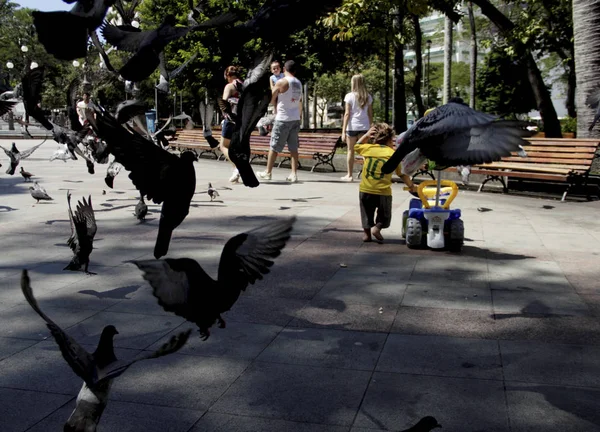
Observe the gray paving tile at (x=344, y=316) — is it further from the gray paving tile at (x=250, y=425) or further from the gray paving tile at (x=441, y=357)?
the gray paving tile at (x=250, y=425)

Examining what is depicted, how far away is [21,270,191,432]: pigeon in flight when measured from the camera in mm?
2301

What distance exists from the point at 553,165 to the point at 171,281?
Result: 417 inches

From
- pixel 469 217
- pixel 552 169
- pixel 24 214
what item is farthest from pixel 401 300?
pixel 552 169

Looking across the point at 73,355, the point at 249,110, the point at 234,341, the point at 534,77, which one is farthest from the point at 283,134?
the point at 249,110

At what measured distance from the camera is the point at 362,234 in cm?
797

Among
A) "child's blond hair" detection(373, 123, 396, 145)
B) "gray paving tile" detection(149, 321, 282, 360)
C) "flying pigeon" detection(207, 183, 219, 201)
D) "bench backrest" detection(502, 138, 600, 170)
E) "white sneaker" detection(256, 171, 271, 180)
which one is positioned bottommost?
"gray paving tile" detection(149, 321, 282, 360)

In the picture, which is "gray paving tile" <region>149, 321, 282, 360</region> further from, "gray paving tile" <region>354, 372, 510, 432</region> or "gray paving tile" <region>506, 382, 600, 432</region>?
"gray paving tile" <region>506, 382, 600, 432</region>

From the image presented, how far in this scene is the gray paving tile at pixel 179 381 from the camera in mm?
3516

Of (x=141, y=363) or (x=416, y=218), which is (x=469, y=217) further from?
(x=141, y=363)

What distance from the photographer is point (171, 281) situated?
7.21 ft

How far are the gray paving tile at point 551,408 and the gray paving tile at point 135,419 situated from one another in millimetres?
1608

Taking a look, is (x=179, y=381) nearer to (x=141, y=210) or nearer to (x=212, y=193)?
(x=141, y=210)

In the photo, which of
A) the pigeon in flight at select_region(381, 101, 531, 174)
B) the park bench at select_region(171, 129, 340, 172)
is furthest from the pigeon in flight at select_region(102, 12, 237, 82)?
the park bench at select_region(171, 129, 340, 172)

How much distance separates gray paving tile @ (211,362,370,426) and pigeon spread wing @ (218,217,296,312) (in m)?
1.24
